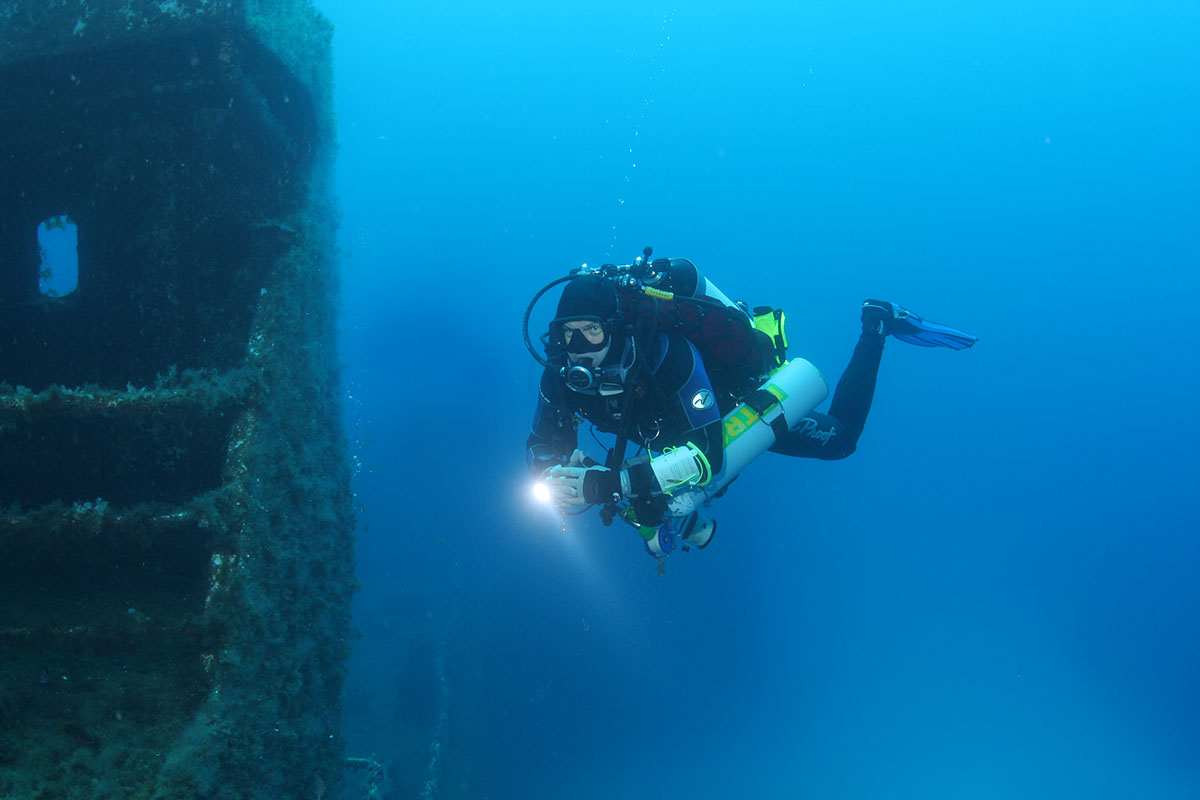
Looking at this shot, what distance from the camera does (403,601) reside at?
17.8 meters

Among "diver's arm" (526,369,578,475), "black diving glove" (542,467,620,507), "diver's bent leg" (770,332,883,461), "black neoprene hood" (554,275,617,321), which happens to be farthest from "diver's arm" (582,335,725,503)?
"diver's bent leg" (770,332,883,461)

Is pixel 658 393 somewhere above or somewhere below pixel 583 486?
above

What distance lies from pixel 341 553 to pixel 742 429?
303cm

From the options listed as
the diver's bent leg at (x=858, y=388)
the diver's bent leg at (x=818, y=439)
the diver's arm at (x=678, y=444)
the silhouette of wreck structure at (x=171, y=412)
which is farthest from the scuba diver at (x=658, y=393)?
the silhouette of wreck structure at (x=171, y=412)

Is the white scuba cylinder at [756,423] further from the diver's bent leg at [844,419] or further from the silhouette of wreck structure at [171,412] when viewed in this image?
the silhouette of wreck structure at [171,412]

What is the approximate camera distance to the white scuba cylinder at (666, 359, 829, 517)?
369 cm

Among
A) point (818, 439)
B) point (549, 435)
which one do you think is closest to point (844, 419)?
point (818, 439)

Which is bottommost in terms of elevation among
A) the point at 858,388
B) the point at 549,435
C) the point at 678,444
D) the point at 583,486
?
the point at 583,486

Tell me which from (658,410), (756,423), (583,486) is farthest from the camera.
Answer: (756,423)

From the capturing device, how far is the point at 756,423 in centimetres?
405

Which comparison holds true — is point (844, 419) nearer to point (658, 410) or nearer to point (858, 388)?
point (858, 388)

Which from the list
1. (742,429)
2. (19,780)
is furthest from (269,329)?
(742,429)

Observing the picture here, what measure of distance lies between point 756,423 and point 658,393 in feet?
2.82

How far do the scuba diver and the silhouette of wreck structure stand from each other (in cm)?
163
